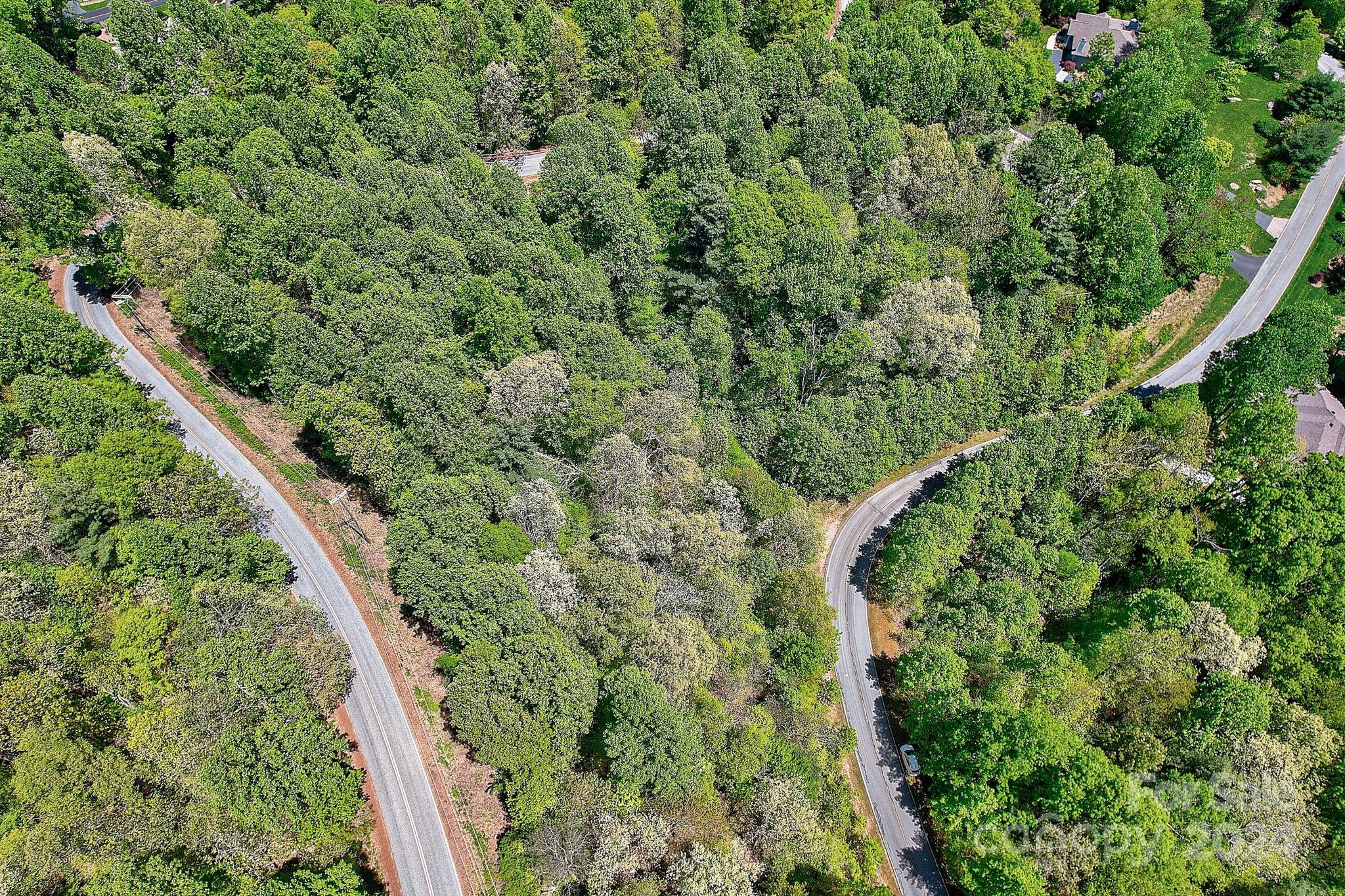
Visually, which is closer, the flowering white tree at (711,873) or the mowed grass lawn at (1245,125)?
the flowering white tree at (711,873)

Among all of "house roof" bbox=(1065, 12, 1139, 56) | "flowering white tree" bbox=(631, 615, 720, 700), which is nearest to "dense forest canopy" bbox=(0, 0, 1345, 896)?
"flowering white tree" bbox=(631, 615, 720, 700)

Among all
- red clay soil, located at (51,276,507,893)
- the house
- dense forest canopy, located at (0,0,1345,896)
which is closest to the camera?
dense forest canopy, located at (0,0,1345,896)

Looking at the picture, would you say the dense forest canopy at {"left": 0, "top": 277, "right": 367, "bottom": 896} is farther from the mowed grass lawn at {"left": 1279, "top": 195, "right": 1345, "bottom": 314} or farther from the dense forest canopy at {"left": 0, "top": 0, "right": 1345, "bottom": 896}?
the mowed grass lawn at {"left": 1279, "top": 195, "right": 1345, "bottom": 314}

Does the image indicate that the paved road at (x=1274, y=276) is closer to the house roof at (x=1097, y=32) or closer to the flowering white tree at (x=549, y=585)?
the house roof at (x=1097, y=32)

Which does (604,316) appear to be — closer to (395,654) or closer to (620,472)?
(620,472)

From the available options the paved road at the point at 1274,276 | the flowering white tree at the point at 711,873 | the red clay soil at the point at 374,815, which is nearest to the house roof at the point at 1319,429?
the paved road at the point at 1274,276

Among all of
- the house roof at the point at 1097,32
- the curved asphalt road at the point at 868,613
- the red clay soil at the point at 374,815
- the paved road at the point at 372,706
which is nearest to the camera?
the red clay soil at the point at 374,815
